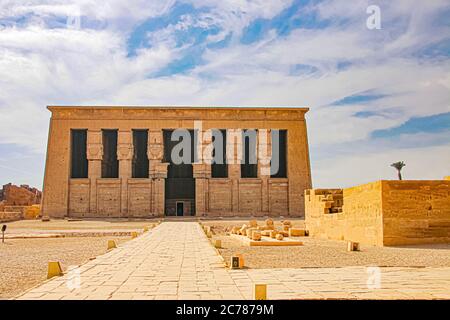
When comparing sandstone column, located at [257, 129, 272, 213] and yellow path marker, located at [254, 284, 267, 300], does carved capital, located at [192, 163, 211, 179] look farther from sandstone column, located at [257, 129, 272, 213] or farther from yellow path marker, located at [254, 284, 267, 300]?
yellow path marker, located at [254, 284, 267, 300]

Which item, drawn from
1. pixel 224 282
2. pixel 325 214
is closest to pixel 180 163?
pixel 325 214

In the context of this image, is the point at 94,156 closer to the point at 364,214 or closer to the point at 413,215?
the point at 364,214

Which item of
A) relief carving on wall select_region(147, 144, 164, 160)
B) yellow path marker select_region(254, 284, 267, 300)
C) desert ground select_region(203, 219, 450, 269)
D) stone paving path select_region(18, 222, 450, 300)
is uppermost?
relief carving on wall select_region(147, 144, 164, 160)

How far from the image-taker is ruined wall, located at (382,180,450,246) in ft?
40.9

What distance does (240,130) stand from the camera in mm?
40562

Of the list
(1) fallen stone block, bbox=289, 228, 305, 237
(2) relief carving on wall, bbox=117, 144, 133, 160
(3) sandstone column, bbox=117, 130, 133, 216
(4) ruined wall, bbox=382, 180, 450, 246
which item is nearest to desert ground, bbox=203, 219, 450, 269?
(4) ruined wall, bbox=382, 180, 450, 246

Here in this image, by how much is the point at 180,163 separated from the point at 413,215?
29.5 metres

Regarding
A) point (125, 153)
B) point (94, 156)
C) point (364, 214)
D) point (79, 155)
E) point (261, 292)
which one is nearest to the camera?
point (261, 292)

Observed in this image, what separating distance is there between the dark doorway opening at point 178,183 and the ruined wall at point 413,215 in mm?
28618

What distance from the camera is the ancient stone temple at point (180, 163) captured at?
3975 centimetres

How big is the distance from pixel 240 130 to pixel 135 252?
30.2 meters

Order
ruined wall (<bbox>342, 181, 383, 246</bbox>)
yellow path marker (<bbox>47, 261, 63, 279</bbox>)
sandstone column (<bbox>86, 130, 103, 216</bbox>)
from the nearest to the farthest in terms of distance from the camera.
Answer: yellow path marker (<bbox>47, 261, 63, 279</bbox>) → ruined wall (<bbox>342, 181, 383, 246</bbox>) → sandstone column (<bbox>86, 130, 103, 216</bbox>)

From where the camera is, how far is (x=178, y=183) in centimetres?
4094

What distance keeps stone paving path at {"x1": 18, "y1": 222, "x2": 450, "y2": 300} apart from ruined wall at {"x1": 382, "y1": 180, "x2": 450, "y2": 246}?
5009 millimetres
